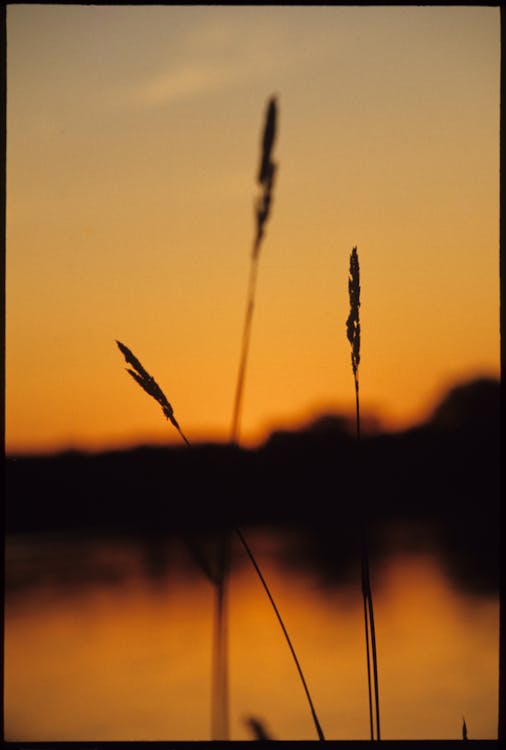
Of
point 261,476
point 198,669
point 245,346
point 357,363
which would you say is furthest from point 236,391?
point 198,669

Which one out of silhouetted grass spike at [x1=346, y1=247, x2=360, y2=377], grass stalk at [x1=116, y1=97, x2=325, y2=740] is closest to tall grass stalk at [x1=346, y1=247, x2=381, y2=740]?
silhouetted grass spike at [x1=346, y1=247, x2=360, y2=377]

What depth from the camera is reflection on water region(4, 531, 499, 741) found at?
125 centimetres

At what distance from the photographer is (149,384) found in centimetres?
76

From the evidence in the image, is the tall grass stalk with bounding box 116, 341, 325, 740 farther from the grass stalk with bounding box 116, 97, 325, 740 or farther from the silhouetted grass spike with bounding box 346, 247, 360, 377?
the silhouetted grass spike with bounding box 346, 247, 360, 377

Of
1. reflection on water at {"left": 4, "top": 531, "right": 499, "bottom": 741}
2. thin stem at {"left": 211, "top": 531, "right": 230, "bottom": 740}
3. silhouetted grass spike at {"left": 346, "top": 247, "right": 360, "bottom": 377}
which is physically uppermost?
silhouetted grass spike at {"left": 346, "top": 247, "right": 360, "bottom": 377}

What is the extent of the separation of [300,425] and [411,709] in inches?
25.1

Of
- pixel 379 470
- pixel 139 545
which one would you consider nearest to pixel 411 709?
pixel 379 470

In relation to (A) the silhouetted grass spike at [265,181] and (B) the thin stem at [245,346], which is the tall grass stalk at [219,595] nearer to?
(B) the thin stem at [245,346]

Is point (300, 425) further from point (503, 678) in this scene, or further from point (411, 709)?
point (503, 678)

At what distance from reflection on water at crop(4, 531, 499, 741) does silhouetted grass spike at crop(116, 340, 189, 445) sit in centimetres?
18

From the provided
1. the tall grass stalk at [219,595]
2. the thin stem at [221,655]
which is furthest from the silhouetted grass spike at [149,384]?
the thin stem at [221,655]

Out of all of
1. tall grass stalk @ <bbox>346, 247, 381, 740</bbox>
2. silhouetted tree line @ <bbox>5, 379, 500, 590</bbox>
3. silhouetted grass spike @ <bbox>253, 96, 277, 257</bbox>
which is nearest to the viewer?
silhouetted grass spike @ <bbox>253, 96, 277, 257</bbox>

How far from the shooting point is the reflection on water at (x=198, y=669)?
1.25m

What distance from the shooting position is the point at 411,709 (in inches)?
69.8
